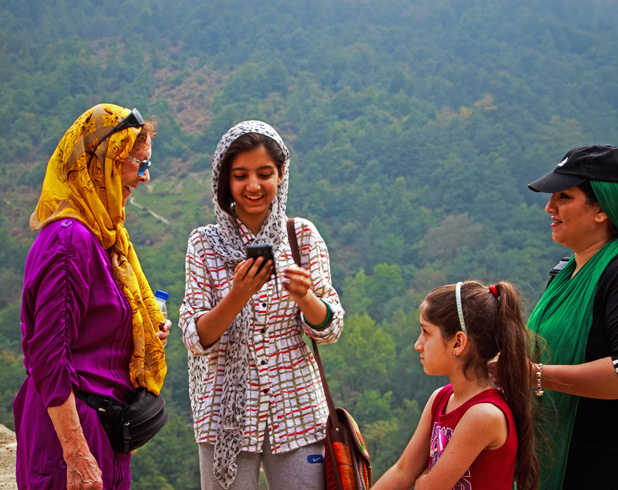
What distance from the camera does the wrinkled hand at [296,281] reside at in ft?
6.16

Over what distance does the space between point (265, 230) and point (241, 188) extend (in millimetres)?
153

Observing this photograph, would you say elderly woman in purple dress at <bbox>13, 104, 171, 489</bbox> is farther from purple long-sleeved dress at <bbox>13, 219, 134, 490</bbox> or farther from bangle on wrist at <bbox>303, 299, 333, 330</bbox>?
bangle on wrist at <bbox>303, 299, 333, 330</bbox>

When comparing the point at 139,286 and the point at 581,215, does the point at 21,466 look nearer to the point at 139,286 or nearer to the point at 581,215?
the point at 139,286

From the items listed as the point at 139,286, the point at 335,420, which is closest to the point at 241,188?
the point at 139,286

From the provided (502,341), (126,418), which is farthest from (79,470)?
(502,341)

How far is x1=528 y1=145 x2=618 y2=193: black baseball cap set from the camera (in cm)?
206

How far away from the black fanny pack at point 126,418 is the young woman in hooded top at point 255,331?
145 mm

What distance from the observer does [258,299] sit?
2049 mm

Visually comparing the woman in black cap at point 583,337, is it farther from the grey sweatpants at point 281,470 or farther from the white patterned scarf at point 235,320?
the white patterned scarf at point 235,320

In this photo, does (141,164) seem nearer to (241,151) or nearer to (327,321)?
(241,151)

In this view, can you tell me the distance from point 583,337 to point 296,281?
0.86 metres

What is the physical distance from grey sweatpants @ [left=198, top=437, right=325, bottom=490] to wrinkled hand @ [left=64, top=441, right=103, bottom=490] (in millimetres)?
319

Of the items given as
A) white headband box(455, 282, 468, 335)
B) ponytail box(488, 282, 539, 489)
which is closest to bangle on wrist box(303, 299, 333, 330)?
white headband box(455, 282, 468, 335)

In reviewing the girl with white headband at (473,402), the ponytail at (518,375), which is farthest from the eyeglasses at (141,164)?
the ponytail at (518,375)
